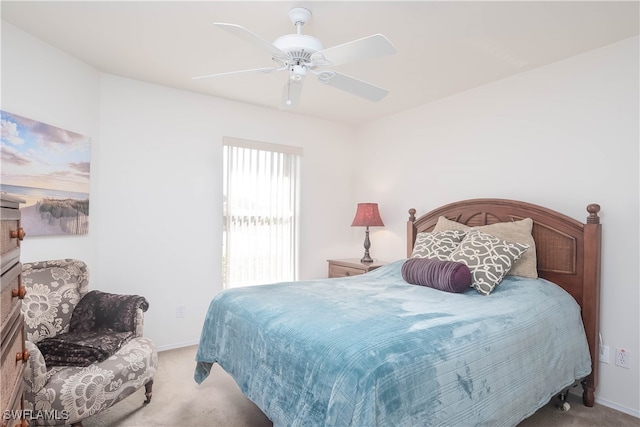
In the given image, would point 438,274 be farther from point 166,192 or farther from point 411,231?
point 166,192

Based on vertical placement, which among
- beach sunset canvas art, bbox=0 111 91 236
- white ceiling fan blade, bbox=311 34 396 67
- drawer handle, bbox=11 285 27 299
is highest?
white ceiling fan blade, bbox=311 34 396 67

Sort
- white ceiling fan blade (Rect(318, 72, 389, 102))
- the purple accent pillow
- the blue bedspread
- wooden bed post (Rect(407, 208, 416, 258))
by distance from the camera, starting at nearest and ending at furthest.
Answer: the blue bedspread, white ceiling fan blade (Rect(318, 72, 389, 102)), the purple accent pillow, wooden bed post (Rect(407, 208, 416, 258))

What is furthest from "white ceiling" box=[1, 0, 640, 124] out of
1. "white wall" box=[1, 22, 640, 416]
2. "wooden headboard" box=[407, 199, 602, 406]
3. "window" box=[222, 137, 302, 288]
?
"wooden headboard" box=[407, 199, 602, 406]

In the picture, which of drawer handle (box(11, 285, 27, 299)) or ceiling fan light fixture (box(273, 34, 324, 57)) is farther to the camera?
ceiling fan light fixture (box(273, 34, 324, 57))

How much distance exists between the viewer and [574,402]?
99.5 inches

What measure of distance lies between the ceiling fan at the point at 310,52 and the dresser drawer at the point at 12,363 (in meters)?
1.40

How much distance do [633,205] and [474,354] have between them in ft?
5.69

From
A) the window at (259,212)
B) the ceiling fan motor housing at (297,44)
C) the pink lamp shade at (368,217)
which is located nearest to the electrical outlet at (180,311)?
the window at (259,212)

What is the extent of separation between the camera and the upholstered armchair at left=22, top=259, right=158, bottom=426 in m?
1.82

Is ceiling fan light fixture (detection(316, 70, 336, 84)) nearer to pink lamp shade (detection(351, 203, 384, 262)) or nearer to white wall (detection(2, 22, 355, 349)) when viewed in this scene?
white wall (detection(2, 22, 355, 349))

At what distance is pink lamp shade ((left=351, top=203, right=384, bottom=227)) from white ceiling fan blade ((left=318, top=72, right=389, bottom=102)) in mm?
1854

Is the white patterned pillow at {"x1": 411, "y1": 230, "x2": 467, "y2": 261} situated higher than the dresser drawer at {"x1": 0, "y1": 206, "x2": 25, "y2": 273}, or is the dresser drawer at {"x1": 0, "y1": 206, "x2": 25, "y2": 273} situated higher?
the dresser drawer at {"x1": 0, "y1": 206, "x2": 25, "y2": 273}

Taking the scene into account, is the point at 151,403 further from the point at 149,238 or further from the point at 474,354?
the point at 474,354

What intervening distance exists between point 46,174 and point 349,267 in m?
2.80
